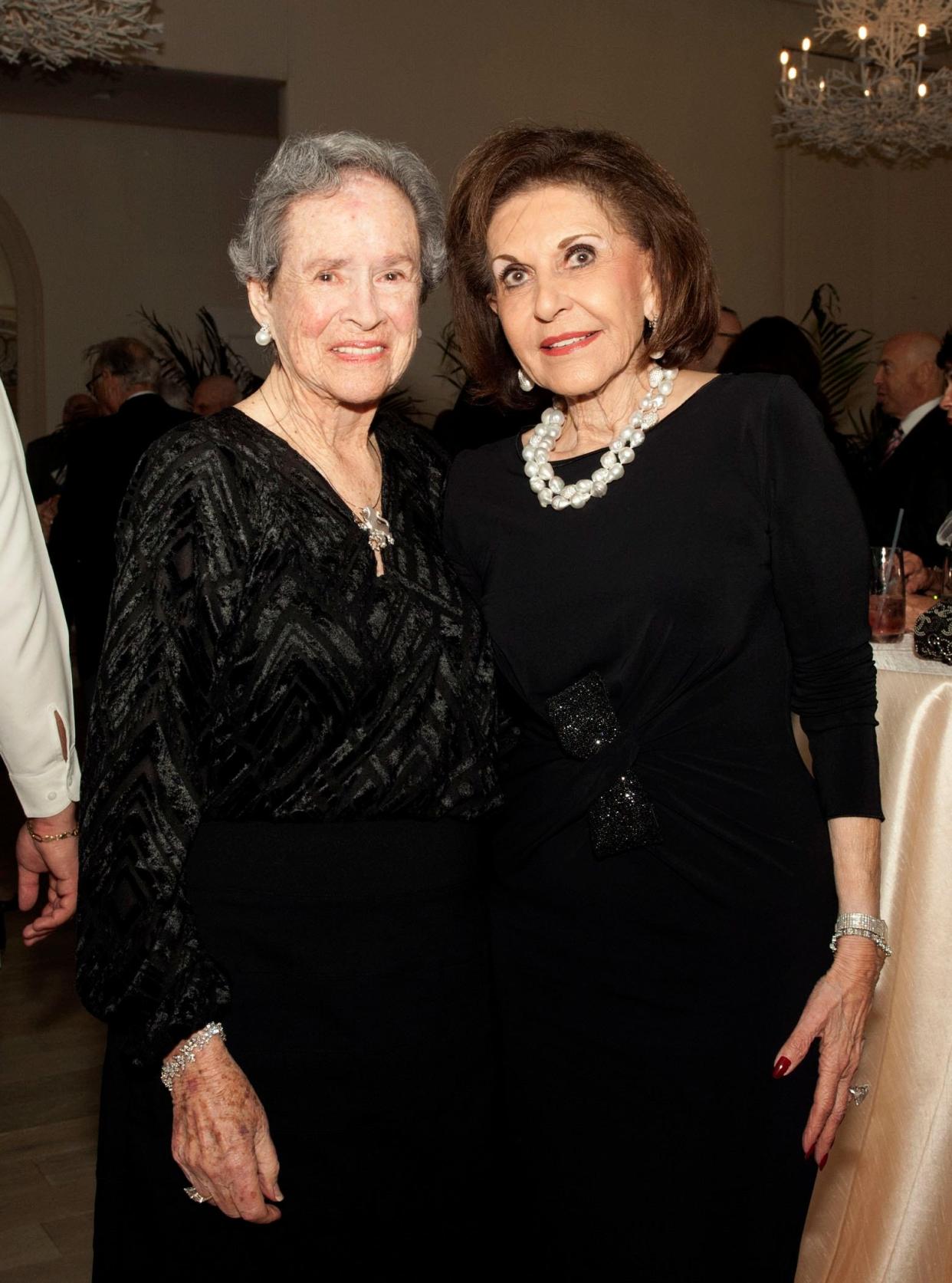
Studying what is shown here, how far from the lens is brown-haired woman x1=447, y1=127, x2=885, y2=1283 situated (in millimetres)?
1728

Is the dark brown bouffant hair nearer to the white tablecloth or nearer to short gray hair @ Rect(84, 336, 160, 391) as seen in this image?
the white tablecloth

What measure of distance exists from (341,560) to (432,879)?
0.43 meters

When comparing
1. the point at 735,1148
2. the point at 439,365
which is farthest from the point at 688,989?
the point at 439,365

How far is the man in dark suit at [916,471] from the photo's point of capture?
4.48 meters

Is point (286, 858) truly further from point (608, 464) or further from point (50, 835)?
point (608, 464)

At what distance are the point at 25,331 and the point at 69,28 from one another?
3.30 m

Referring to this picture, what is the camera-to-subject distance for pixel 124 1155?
5.43 feet

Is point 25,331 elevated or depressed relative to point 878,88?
depressed

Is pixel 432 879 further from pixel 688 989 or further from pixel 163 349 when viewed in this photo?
pixel 163 349

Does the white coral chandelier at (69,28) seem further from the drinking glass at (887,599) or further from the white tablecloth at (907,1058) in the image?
the white tablecloth at (907,1058)

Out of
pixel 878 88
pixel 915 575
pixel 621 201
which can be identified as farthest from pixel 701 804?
pixel 878 88

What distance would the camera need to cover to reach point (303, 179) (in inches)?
66.7

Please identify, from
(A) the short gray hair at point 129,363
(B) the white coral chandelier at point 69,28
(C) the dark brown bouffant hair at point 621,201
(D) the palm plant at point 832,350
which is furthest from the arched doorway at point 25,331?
(C) the dark brown bouffant hair at point 621,201

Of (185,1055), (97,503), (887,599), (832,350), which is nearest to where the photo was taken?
(185,1055)
